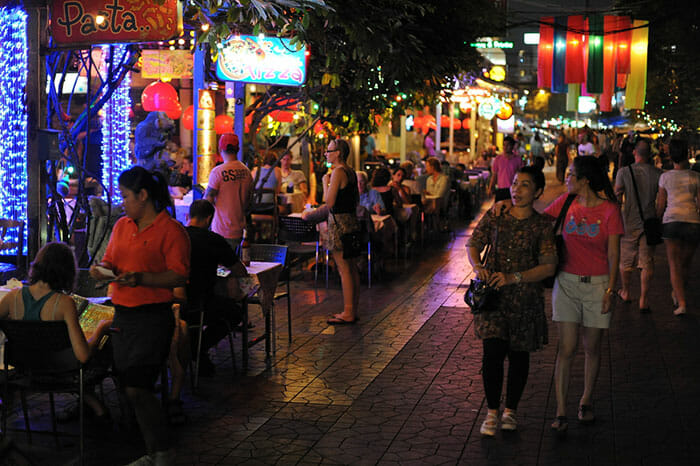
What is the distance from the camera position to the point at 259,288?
8258 millimetres

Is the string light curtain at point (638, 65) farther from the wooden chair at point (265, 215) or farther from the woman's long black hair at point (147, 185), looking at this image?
the woman's long black hair at point (147, 185)

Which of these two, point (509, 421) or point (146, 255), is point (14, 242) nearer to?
point (146, 255)

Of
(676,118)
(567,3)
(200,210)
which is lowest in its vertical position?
(200,210)

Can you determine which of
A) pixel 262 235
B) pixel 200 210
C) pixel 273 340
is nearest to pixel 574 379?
pixel 273 340

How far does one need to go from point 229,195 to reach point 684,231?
512 cm

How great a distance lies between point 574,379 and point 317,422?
246cm

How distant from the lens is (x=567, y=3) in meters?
24.5

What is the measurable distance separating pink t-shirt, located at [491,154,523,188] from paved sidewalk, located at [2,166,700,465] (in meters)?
7.63

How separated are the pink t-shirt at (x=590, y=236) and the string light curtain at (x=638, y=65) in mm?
16415

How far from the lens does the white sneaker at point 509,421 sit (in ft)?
20.4

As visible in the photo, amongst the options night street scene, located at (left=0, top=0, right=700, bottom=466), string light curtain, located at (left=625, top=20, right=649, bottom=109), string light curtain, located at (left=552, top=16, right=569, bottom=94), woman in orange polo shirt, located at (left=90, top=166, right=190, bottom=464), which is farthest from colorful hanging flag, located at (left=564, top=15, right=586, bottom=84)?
woman in orange polo shirt, located at (left=90, top=166, right=190, bottom=464)

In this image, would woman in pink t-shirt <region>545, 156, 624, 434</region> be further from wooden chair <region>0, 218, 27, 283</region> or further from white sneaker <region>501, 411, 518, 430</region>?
wooden chair <region>0, 218, 27, 283</region>

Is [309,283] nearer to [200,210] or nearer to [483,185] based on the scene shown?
[200,210]

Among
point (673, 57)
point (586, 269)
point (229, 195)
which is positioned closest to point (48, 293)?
point (586, 269)
